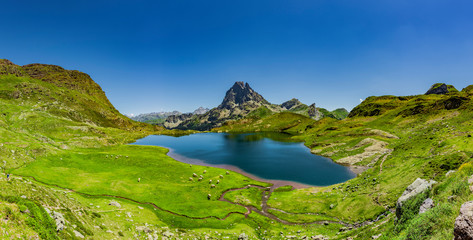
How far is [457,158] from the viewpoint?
38938 mm

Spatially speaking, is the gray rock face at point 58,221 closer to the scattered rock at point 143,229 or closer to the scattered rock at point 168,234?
the scattered rock at point 143,229

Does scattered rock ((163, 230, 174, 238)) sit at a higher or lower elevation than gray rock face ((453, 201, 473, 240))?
lower

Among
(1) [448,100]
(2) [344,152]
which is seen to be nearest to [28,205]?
(2) [344,152]

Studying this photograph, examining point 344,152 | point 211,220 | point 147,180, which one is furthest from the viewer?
point 344,152

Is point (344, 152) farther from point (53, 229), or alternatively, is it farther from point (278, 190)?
point (53, 229)

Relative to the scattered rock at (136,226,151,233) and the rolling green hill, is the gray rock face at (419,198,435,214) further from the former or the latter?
the scattered rock at (136,226,151,233)

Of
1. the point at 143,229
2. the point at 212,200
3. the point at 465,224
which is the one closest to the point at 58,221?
the point at 143,229

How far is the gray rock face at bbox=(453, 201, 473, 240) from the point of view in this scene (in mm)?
9609

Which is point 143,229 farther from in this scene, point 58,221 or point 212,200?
point 212,200

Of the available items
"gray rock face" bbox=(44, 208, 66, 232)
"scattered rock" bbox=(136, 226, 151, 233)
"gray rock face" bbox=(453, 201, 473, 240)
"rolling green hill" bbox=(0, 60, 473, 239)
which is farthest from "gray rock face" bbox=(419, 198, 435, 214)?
"scattered rock" bbox=(136, 226, 151, 233)

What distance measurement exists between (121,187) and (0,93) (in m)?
248

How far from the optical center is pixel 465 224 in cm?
980

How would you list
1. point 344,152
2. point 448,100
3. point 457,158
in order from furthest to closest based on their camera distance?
point 448,100, point 344,152, point 457,158

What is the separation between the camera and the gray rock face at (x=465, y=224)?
9.61 metres
